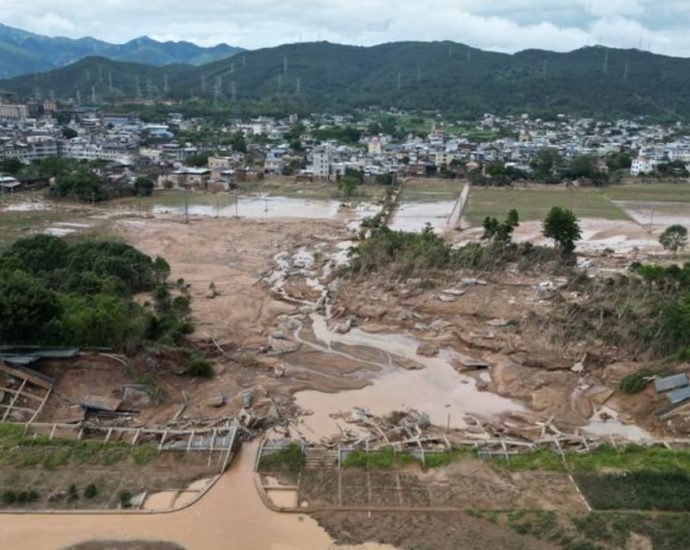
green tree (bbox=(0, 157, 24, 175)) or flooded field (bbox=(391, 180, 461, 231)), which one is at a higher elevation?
green tree (bbox=(0, 157, 24, 175))

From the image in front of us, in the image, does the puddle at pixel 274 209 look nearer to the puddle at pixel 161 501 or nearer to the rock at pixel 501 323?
the rock at pixel 501 323

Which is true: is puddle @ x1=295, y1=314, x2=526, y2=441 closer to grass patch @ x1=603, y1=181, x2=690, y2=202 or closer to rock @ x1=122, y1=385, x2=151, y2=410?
rock @ x1=122, y1=385, x2=151, y2=410

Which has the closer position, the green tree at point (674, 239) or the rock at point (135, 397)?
the rock at point (135, 397)

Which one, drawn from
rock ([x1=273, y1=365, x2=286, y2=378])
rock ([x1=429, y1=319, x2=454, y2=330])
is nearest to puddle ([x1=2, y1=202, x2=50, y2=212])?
rock ([x1=273, y1=365, x2=286, y2=378])

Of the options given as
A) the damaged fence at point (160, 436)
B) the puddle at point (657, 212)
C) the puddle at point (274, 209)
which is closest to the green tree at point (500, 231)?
the puddle at point (274, 209)

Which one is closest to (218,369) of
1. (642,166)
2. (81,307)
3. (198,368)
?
(198,368)

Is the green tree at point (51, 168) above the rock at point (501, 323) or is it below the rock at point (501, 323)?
above
